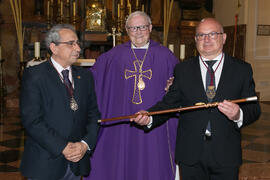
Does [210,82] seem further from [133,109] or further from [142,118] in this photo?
[133,109]

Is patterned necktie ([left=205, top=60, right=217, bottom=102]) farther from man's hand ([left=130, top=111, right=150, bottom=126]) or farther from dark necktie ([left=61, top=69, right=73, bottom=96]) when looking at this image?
dark necktie ([left=61, top=69, right=73, bottom=96])

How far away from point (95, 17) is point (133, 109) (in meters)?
3.16

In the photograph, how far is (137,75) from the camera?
349 centimetres

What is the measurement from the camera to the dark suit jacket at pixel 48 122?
213cm

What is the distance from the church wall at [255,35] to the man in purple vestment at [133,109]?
6.85 m

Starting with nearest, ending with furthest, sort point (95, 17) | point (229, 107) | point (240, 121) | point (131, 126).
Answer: point (229, 107)
point (240, 121)
point (131, 126)
point (95, 17)

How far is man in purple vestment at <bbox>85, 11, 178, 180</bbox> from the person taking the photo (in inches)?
134

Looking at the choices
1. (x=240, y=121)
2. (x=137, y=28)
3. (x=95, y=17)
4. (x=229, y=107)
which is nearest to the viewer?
(x=229, y=107)

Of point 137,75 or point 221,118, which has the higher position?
point 137,75

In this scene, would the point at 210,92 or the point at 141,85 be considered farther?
the point at 141,85

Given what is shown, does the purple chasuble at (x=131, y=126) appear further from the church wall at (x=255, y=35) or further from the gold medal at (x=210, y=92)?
the church wall at (x=255, y=35)

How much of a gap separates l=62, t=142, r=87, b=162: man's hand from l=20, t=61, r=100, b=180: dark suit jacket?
40 millimetres

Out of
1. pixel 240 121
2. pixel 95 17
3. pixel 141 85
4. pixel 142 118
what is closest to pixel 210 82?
pixel 240 121

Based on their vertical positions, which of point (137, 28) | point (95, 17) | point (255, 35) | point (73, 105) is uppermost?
Answer: point (95, 17)
